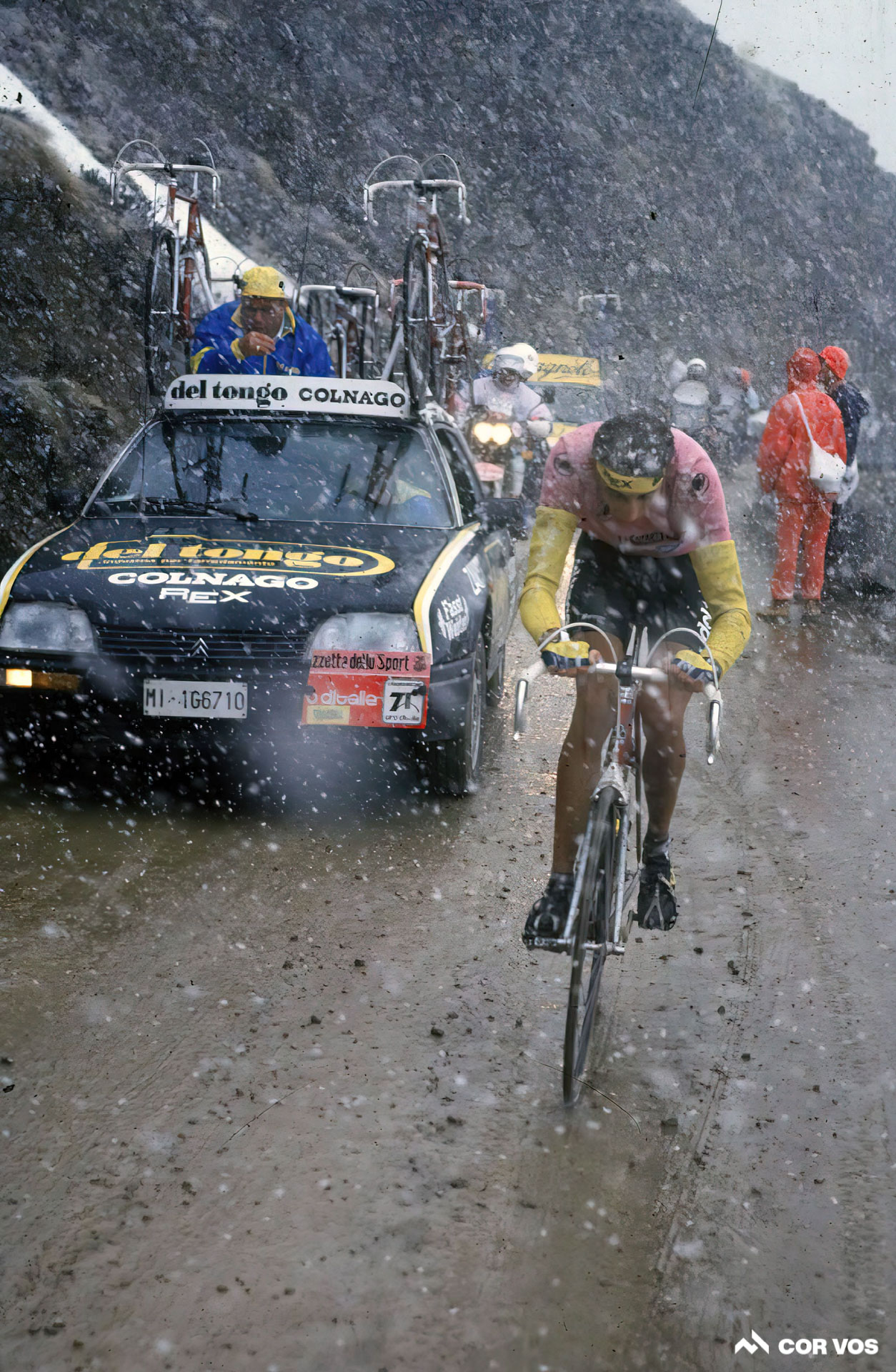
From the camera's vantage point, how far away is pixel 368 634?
572 cm

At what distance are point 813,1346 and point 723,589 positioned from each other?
7.86 feet

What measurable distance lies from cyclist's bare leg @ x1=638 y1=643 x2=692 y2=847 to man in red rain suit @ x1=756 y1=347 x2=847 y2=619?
7.54 m

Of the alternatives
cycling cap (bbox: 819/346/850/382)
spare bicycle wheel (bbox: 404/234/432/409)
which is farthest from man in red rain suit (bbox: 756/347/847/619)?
spare bicycle wheel (bbox: 404/234/432/409)

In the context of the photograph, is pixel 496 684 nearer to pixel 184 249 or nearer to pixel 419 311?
pixel 419 311

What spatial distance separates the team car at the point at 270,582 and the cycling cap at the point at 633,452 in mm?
1826

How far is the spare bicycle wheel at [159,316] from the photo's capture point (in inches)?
371

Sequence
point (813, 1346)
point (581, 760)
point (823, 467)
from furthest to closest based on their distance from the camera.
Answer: point (823, 467), point (581, 760), point (813, 1346)

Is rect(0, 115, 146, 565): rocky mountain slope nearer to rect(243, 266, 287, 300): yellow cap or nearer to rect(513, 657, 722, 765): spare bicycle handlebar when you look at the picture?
rect(243, 266, 287, 300): yellow cap

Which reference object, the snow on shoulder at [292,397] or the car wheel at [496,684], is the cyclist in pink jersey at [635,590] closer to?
the snow on shoulder at [292,397]

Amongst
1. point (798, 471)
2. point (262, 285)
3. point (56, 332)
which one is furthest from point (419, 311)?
point (56, 332)

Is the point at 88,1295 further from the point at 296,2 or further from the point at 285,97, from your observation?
the point at 296,2

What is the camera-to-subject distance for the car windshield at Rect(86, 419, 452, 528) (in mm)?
6684

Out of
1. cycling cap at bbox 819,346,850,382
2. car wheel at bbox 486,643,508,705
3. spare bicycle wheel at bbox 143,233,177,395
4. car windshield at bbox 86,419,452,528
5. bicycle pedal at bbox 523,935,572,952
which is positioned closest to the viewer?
bicycle pedal at bbox 523,935,572,952

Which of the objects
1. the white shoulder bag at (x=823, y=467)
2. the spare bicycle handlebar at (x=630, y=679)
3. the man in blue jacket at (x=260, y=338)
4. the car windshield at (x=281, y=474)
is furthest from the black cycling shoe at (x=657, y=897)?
the white shoulder bag at (x=823, y=467)
